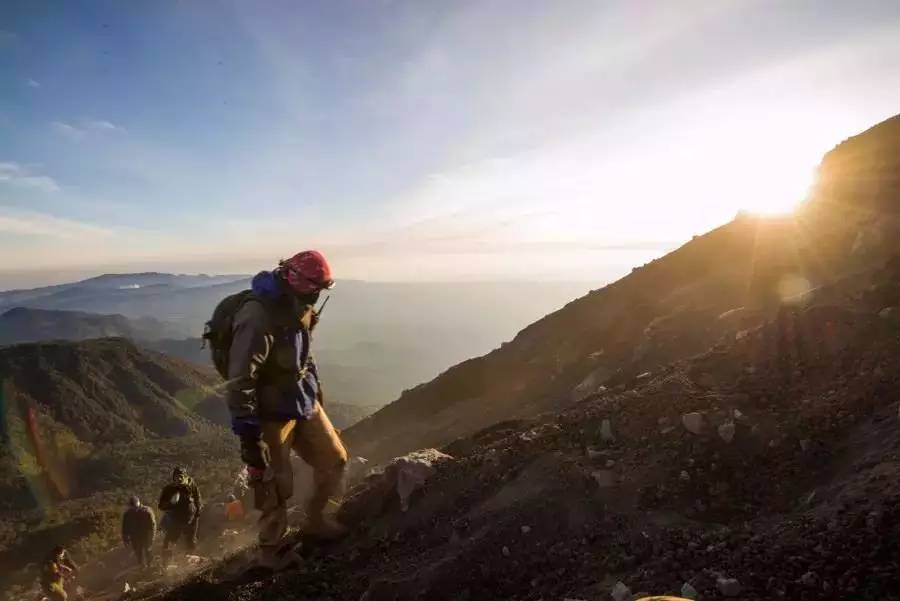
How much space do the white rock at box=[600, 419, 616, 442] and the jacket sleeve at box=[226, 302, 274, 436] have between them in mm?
3527

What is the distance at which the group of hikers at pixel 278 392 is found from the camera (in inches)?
201

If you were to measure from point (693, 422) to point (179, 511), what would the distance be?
9.87m

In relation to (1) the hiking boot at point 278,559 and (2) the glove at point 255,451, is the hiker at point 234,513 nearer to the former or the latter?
(1) the hiking boot at point 278,559

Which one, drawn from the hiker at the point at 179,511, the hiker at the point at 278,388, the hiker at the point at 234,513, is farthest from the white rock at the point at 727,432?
the hiker at the point at 234,513

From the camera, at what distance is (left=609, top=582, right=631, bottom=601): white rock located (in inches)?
137

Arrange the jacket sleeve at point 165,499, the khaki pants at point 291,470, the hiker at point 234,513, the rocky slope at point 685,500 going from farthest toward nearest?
the hiker at point 234,513 < the jacket sleeve at point 165,499 < the khaki pants at point 291,470 < the rocky slope at point 685,500

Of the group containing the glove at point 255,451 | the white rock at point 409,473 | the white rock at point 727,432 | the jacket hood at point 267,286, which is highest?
the jacket hood at point 267,286

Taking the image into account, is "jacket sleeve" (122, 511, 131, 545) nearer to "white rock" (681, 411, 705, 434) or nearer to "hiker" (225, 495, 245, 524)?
"hiker" (225, 495, 245, 524)

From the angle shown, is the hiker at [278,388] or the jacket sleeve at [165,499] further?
the jacket sleeve at [165,499]

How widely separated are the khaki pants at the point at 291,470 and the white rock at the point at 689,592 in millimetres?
3933

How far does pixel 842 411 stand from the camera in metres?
4.82

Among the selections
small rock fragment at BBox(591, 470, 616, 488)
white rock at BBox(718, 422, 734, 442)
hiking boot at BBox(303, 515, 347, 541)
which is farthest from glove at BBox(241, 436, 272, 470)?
white rock at BBox(718, 422, 734, 442)

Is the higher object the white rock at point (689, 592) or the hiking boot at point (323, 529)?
the white rock at point (689, 592)

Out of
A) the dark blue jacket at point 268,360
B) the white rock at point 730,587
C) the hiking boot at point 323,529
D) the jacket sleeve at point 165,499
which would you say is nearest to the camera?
the white rock at point 730,587
